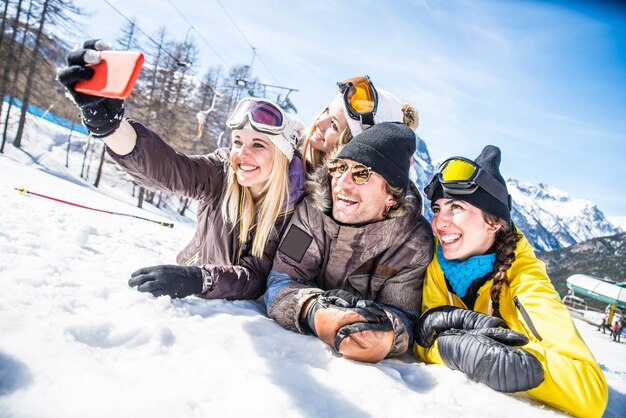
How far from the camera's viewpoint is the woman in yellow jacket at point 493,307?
183cm

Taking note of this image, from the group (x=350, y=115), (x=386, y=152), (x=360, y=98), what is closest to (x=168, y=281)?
(x=386, y=152)

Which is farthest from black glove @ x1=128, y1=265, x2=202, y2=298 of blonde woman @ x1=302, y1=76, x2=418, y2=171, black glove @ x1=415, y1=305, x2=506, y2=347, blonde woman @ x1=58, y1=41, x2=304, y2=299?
blonde woman @ x1=302, y1=76, x2=418, y2=171

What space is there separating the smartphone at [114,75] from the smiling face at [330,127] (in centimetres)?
205

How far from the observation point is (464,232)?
2.64 meters

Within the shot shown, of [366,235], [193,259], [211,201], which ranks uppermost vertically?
[366,235]

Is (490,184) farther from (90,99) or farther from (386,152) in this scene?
(90,99)

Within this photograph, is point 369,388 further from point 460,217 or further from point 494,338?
point 460,217

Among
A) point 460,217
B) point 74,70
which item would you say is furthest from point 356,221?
point 74,70

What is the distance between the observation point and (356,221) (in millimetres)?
2652

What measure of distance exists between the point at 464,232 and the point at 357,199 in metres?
0.87

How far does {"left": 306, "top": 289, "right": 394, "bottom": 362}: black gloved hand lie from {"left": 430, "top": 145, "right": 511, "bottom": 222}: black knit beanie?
1.18m

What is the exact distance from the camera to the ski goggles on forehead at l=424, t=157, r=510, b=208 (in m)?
2.67

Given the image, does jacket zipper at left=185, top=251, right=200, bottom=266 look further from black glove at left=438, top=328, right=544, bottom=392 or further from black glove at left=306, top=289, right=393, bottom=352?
black glove at left=438, top=328, right=544, bottom=392

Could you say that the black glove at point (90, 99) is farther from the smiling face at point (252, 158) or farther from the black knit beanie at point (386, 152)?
the black knit beanie at point (386, 152)
